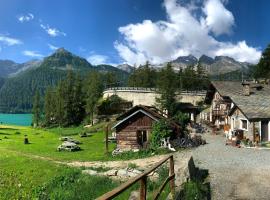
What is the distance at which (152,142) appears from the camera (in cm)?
4266

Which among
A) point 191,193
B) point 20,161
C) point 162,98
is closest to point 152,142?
point 20,161

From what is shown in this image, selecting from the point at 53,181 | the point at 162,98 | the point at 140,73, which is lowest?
the point at 53,181

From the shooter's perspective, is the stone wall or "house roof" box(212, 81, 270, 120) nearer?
"house roof" box(212, 81, 270, 120)

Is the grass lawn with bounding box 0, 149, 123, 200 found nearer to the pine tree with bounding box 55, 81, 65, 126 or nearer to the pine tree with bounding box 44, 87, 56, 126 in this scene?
the pine tree with bounding box 55, 81, 65, 126

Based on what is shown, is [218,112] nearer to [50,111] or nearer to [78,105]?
[78,105]

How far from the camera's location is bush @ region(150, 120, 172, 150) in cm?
4200

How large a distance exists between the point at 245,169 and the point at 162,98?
56.9m

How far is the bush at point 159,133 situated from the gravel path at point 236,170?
4120 millimetres

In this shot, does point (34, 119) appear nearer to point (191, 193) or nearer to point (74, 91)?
point (74, 91)

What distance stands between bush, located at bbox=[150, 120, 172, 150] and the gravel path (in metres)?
4.12

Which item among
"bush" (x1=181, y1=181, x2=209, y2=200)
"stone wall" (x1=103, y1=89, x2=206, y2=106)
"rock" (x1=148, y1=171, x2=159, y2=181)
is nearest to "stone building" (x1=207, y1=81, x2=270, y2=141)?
"rock" (x1=148, y1=171, x2=159, y2=181)

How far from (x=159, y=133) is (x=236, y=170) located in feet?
56.4

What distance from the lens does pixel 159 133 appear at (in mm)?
42156

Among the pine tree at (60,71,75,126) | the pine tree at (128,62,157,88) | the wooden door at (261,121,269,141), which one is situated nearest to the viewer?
the wooden door at (261,121,269,141)
